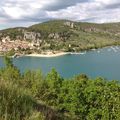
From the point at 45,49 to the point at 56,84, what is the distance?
6063 inches

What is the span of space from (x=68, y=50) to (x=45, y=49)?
50.2 feet

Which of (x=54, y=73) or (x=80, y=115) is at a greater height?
(x=54, y=73)

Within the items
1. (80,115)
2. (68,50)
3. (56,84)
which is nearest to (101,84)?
(56,84)

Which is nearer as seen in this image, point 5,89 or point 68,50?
point 5,89

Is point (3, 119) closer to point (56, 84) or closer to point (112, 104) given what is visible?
point (112, 104)

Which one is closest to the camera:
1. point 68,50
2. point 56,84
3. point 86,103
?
point 86,103

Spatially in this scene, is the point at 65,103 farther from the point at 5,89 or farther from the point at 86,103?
the point at 5,89

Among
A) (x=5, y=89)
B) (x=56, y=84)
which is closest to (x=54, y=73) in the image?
(x=56, y=84)

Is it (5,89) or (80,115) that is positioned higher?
(5,89)

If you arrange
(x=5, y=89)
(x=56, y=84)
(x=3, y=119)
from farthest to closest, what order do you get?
1. (x=56, y=84)
2. (x=5, y=89)
3. (x=3, y=119)

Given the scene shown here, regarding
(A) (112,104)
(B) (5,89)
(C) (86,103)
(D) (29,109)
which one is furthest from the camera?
(C) (86,103)

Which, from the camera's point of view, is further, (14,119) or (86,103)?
(86,103)

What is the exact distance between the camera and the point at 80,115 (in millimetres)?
31344

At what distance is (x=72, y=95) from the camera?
105 feet
